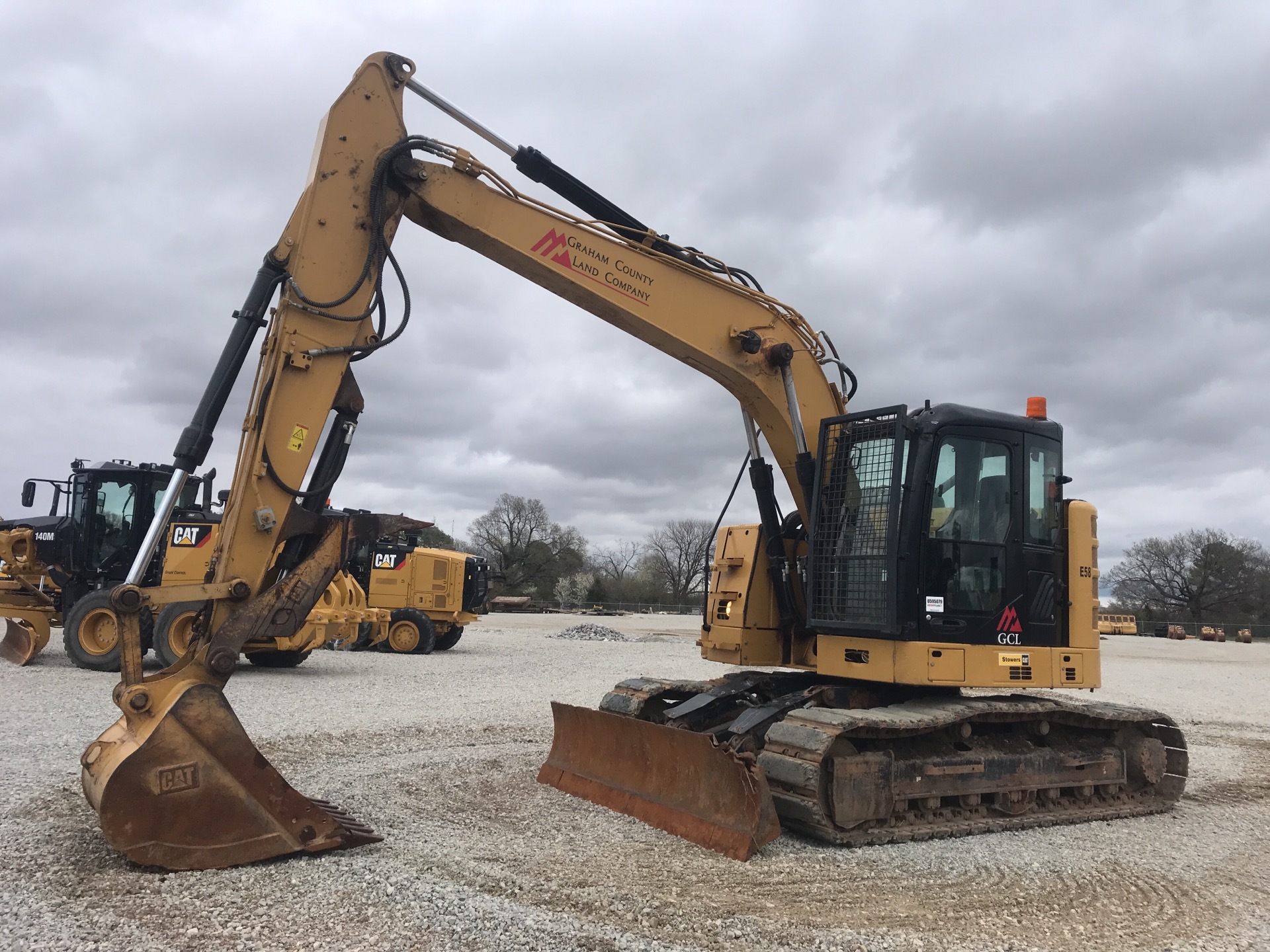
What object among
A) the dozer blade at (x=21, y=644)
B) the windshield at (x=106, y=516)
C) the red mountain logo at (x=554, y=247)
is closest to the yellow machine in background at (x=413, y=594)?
the windshield at (x=106, y=516)

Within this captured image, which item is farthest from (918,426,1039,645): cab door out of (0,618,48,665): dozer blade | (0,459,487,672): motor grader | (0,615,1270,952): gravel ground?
(0,618,48,665): dozer blade

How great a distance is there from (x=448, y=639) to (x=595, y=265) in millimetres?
16898

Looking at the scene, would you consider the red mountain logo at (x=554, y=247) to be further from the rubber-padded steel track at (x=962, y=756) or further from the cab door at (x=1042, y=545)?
the cab door at (x=1042, y=545)

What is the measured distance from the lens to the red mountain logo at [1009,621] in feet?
23.9

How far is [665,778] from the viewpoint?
6.88m

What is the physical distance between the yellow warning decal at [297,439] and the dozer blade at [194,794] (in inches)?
59.0

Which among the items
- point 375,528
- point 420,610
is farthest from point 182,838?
point 420,610

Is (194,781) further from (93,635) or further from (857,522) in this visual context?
(93,635)

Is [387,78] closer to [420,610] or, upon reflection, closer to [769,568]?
[769,568]

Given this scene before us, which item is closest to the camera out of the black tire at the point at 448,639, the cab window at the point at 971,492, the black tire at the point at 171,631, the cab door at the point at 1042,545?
the cab window at the point at 971,492

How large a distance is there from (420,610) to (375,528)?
1625cm

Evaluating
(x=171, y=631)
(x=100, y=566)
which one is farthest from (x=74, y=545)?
(x=171, y=631)

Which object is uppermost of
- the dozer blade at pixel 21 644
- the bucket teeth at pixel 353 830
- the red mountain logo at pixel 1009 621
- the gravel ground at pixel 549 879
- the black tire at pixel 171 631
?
the red mountain logo at pixel 1009 621

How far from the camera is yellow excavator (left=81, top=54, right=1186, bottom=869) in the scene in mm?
5309
